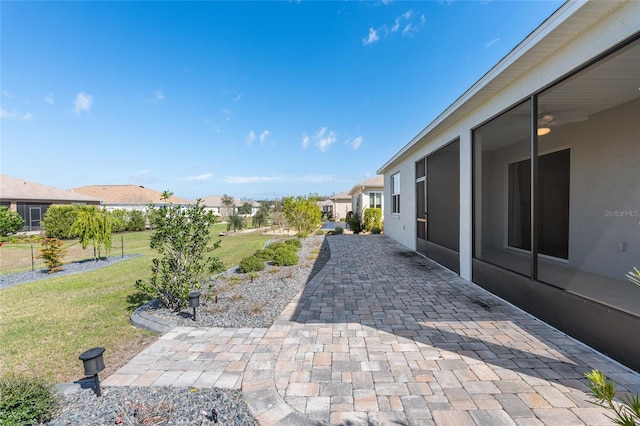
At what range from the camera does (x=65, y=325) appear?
423 centimetres

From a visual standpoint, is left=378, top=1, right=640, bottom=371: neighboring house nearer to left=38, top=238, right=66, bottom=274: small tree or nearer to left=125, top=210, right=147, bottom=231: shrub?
left=38, top=238, right=66, bottom=274: small tree

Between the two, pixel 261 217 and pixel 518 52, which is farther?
pixel 261 217

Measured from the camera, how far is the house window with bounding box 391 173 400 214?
12250 millimetres

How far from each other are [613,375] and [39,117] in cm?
1548

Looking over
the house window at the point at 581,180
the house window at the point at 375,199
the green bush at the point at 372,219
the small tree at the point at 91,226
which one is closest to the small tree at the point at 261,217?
the house window at the point at 375,199

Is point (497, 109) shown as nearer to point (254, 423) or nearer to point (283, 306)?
point (283, 306)

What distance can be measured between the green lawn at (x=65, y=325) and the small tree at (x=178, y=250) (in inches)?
26.2

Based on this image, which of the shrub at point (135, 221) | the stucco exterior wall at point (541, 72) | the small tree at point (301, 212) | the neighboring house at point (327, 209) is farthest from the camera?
the neighboring house at point (327, 209)

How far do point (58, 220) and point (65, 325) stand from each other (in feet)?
57.1

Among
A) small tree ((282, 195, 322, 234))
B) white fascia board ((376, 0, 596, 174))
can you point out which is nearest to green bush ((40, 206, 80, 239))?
small tree ((282, 195, 322, 234))

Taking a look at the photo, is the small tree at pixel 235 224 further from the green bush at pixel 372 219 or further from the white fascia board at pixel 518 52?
the white fascia board at pixel 518 52

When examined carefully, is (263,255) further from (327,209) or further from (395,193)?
(327,209)

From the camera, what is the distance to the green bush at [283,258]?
7.93 meters

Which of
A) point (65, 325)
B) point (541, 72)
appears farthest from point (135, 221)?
point (541, 72)
